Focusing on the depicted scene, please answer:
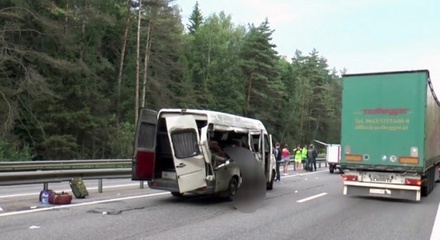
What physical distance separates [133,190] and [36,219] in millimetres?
5838

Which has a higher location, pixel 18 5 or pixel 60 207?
pixel 18 5

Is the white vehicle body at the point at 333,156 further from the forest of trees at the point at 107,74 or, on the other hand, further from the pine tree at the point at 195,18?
the pine tree at the point at 195,18

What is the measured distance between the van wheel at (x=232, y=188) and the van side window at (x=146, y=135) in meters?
2.23

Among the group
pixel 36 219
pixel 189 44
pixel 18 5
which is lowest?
pixel 36 219

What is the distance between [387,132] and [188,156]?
5932 mm

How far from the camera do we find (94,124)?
3434 centimetres

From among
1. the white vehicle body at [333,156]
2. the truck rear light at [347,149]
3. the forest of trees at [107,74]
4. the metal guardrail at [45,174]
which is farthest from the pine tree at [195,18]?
the truck rear light at [347,149]

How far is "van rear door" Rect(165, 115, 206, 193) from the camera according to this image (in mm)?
11367

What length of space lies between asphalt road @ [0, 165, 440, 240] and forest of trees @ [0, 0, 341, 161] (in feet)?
54.2

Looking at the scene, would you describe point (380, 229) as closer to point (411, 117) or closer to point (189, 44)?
point (411, 117)

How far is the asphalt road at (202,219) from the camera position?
8.02 metres

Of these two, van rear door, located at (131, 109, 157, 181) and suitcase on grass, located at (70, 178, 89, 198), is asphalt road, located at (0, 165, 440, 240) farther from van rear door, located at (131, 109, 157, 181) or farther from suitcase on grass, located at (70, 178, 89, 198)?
van rear door, located at (131, 109, 157, 181)

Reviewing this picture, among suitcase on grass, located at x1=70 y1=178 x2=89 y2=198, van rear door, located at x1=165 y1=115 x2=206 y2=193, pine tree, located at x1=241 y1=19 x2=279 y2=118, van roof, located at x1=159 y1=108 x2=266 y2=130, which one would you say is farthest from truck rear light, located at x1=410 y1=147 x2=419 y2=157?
pine tree, located at x1=241 y1=19 x2=279 y2=118

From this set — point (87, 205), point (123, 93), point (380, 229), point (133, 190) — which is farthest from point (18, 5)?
point (380, 229)
